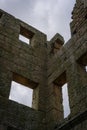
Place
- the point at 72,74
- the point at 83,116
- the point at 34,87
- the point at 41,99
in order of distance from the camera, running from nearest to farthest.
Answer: the point at 83,116
the point at 72,74
the point at 41,99
the point at 34,87

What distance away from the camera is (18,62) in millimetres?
8508

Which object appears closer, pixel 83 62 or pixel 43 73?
pixel 83 62

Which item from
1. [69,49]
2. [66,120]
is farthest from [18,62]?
[66,120]

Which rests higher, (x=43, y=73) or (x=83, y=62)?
(x=43, y=73)

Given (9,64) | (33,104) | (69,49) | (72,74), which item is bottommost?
(33,104)

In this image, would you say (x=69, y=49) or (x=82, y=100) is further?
(x=69, y=49)

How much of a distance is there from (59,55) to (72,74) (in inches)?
60.8

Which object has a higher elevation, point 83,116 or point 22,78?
point 22,78

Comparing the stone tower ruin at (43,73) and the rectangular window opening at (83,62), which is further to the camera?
the rectangular window opening at (83,62)

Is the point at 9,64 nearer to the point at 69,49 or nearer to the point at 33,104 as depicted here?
the point at 33,104

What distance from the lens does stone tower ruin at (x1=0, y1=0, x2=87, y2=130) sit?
677 cm

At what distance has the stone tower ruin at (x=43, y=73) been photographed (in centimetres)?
677

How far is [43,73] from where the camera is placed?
29.6 ft

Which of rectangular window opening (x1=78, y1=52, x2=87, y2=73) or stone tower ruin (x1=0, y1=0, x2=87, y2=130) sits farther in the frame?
rectangular window opening (x1=78, y1=52, x2=87, y2=73)
